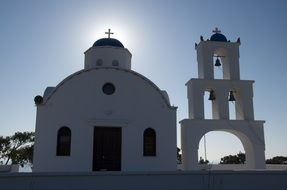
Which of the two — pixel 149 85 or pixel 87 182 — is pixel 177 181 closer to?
pixel 87 182

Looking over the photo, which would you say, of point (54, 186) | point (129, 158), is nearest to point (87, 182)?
point (54, 186)

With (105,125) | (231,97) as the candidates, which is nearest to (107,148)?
(105,125)

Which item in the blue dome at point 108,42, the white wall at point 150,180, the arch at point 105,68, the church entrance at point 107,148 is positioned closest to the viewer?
the white wall at point 150,180

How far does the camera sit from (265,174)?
→ 1260 cm

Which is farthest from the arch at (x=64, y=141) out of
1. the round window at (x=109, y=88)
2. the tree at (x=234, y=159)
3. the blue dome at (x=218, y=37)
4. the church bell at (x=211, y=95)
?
the tree at (x=234, y=159)

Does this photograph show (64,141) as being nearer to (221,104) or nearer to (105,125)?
(105,125)

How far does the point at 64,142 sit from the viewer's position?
15734mm

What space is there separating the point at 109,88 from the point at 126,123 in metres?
1.86

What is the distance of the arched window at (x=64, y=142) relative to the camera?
15.6 metres

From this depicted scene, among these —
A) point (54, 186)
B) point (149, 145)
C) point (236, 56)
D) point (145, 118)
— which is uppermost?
point (236, 56)

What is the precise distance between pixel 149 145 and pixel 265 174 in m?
5.55

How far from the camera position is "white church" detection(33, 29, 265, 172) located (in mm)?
15625

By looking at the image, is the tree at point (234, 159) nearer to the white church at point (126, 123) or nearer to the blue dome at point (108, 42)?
the white church at point (126, 123)

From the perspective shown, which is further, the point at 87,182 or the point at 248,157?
the point at 248,157
